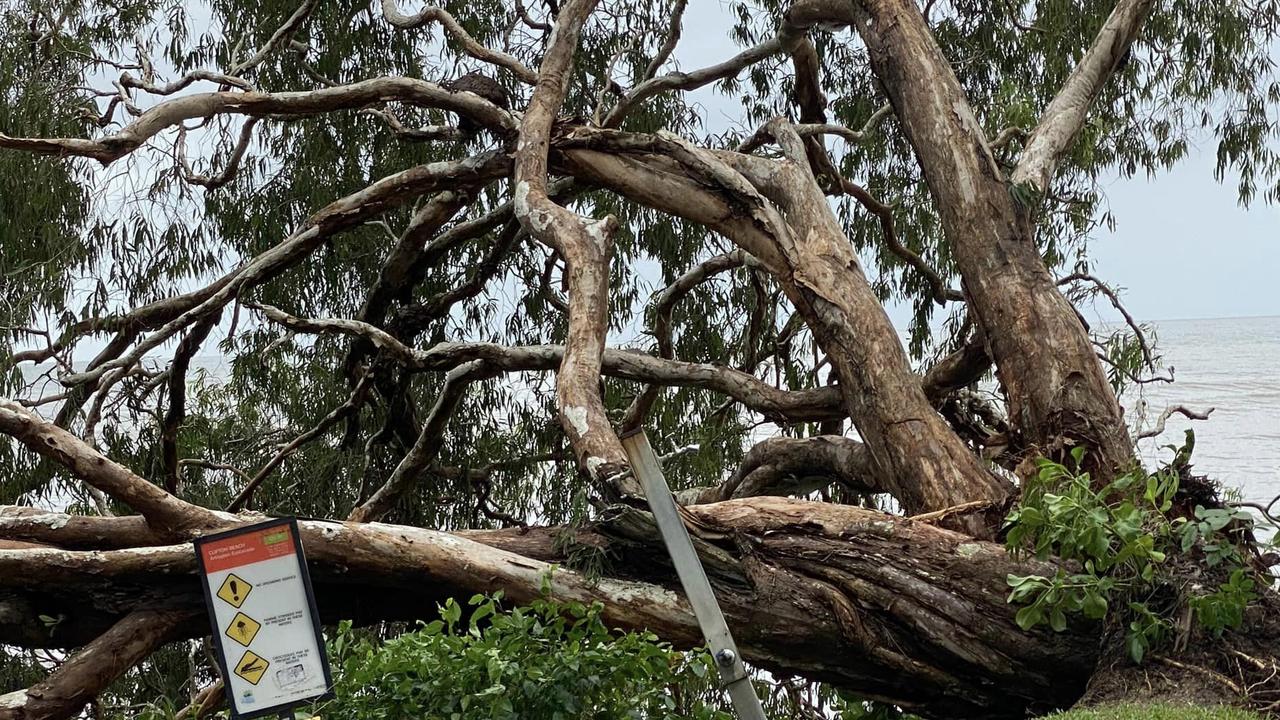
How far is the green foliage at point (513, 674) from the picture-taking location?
3033mm

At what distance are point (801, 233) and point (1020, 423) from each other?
115 cm

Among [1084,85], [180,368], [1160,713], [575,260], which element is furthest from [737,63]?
[1160,713]

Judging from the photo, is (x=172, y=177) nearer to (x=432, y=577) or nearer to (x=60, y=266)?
(x=60, y=266)

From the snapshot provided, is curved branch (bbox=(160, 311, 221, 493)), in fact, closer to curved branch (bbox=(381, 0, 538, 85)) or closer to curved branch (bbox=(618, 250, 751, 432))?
curved branch (bbox=(381, 0, 538, 85))

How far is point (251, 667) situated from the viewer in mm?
3027

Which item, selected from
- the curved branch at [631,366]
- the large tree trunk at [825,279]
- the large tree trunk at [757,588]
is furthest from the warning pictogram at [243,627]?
the curved branch at [631,366]

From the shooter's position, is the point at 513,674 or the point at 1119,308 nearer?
the point at 513,674

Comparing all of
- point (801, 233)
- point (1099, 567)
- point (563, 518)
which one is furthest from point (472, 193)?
point (1099, 567)

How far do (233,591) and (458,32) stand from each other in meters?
4.11

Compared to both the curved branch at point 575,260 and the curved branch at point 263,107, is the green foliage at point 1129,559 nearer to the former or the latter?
the curved branch at point 575,260

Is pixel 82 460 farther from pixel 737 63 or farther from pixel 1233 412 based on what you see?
pixel 1233 412

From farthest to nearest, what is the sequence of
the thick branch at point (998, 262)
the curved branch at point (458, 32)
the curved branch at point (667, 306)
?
the curved branch at point (458, 32)
the curved branch at point (667, 306)
the thick branch at point (998, 262)

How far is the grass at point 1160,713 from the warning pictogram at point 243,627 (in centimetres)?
191

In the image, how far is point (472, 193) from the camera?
6051 millimetres
